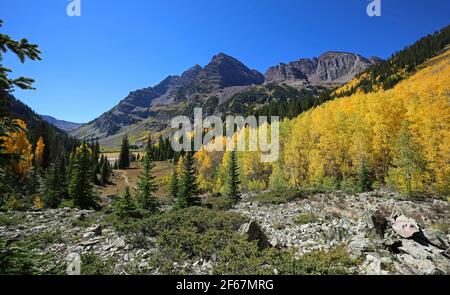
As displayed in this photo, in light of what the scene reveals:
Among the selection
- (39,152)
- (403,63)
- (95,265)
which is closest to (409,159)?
(95,265)

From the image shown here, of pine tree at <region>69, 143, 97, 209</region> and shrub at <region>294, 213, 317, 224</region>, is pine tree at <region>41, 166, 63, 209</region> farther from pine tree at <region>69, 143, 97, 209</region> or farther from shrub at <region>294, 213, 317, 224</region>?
shrub at <region>294, 213, 317, 224</region>

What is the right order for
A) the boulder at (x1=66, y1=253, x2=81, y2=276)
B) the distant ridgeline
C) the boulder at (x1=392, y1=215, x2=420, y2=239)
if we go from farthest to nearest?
the distant ridgeline
the boulder at (x1=392, y1=215, x2=420, y2=239)
the boulder at (x1=66, y1=253, x2=81, y2=276)

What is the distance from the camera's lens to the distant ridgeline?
4299 inches

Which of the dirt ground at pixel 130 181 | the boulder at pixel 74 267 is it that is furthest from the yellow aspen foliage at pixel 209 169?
the boulder at pixel 74 267

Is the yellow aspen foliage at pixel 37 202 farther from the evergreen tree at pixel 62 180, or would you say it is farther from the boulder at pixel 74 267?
the boulder at pixel 74 267

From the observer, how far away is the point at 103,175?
3147 inches

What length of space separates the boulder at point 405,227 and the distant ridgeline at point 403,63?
349ft

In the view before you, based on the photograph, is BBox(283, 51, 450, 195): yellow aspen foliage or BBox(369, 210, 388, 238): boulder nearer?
BBox(369, 210, 388, 238): boulder

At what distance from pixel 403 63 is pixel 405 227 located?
138 metres

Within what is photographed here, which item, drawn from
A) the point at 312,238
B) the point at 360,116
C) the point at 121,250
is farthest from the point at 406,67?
the point at 121,250

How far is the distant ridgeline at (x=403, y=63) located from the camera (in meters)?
109

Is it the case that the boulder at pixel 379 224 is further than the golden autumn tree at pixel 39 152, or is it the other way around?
the golden autumn tree at pixel 39 152

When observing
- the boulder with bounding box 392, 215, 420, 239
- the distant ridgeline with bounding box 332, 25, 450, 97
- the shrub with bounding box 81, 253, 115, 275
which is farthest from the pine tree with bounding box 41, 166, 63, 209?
the distant ridgeline with bounding box 332, 25, 450, 97

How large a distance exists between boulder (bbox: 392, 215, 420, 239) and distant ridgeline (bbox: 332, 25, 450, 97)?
10646cm
